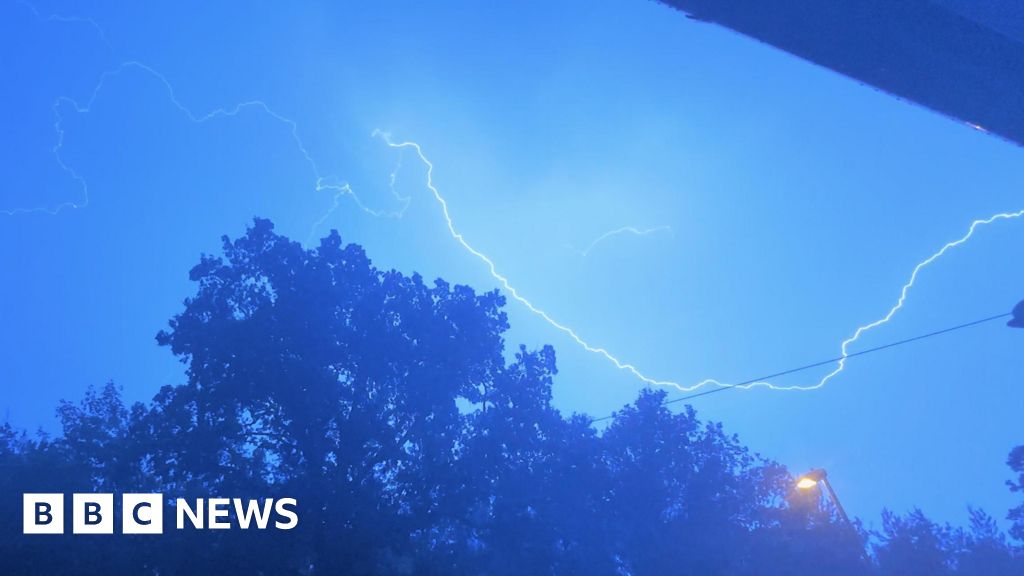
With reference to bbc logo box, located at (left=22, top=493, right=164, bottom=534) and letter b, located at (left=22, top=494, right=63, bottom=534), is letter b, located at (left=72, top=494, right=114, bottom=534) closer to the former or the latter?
bbc logo box, located at (left=22, top=493, right=164, bottom=534)

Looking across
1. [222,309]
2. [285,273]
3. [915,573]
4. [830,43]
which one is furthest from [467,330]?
[915,573]

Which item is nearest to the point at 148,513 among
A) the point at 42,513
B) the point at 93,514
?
the point at 93,514

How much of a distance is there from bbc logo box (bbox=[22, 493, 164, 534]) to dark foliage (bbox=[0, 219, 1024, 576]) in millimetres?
189

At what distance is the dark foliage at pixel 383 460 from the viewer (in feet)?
37.6

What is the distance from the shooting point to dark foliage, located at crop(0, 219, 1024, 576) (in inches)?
451

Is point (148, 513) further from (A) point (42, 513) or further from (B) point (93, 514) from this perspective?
(A) point (42, 513)

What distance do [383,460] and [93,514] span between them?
531cm

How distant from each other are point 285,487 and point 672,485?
9.23 m

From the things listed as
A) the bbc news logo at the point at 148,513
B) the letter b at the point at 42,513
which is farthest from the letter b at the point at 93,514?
the letter b at the point at 42,513

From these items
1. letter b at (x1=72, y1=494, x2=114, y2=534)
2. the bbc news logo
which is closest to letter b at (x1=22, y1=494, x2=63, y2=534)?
the bbc news logo

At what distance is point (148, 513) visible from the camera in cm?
1116

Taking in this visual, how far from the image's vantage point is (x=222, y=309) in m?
14.0

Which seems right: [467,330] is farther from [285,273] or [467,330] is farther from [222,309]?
[222,309]

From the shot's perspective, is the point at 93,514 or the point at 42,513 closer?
the point at 42,513
